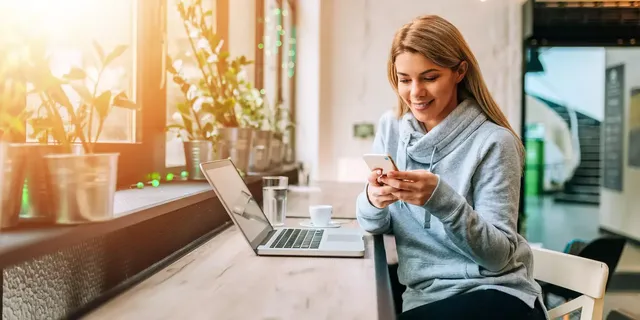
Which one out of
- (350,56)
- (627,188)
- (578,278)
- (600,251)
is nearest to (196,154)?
(578,278)

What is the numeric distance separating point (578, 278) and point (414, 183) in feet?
1.74

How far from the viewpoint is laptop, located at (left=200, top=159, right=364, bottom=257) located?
1.22 metres

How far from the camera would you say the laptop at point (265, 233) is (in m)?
1.22

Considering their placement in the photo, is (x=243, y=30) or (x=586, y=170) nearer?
(x=243, y=30)

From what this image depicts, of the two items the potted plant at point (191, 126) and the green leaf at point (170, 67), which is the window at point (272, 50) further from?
the green leaf at point (170, 67)

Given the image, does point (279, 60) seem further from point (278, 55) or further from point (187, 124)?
point (187, 124)

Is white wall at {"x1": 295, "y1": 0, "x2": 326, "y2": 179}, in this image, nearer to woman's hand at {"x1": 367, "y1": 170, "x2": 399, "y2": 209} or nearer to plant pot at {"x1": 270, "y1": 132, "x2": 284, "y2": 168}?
plant pot at {"x1": 270, "y1": 132, "x2": 284, "y2": 168}

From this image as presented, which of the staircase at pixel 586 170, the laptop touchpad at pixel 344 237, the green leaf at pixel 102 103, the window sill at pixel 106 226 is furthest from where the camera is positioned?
the staircase at pixel 586 170

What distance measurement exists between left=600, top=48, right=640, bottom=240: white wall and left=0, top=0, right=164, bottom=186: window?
4.80 meters

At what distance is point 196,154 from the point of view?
1.78 metres

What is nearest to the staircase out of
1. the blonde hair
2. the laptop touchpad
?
the blonde hair

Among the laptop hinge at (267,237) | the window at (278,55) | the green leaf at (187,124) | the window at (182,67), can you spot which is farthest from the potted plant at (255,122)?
the window at (278,55)

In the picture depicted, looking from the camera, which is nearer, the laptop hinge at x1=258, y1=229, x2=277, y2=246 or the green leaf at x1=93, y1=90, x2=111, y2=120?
the green leaf at x1=93, y1=90, x2=111, y2=120

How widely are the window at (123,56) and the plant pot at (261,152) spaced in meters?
0.80
